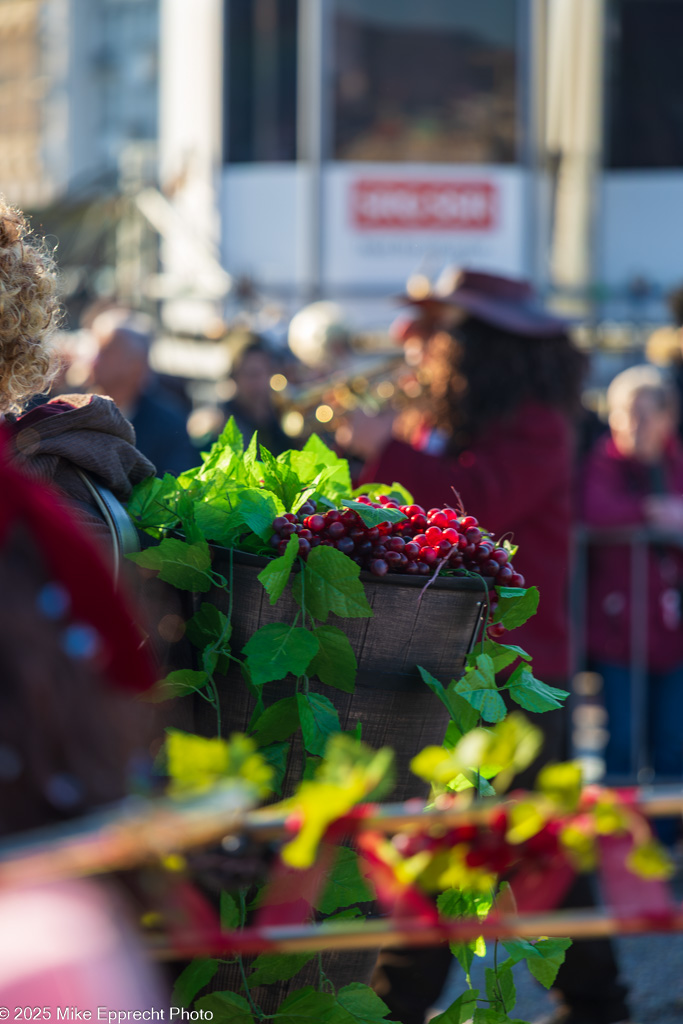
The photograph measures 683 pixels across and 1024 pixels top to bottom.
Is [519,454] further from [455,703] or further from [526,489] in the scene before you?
[455,703]

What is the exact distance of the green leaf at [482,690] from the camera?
63.2 inches

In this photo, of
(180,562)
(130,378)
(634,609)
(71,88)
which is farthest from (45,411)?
(71,88)

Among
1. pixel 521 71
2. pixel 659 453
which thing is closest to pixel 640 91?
pixel 521 71

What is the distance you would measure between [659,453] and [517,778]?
6.97 ft

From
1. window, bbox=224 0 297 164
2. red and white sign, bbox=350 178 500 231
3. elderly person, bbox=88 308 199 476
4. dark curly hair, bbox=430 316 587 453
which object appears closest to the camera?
dark curly hair, bbox=430 316 587 453

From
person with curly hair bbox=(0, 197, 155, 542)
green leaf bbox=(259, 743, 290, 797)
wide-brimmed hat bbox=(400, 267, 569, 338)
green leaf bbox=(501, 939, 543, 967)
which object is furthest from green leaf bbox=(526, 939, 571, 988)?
wide-brimmed hat bbox=(400, 267, 569, 338)

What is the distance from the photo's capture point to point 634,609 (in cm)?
458

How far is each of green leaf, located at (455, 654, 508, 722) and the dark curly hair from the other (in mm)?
1542

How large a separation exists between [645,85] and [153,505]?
41.8 feet

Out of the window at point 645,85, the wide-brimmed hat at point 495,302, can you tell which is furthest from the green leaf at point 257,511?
the window at point 645,85

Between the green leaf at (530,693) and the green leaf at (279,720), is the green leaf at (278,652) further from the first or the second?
the green leaf at (530,693)

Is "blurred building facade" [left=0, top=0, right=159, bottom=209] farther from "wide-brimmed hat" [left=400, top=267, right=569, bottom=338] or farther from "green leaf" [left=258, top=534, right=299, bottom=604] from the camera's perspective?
"green leaf" [left=258, top=534, right=299, bottom=604]

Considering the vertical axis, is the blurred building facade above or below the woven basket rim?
above

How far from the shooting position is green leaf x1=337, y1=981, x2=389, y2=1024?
159 centimetres
